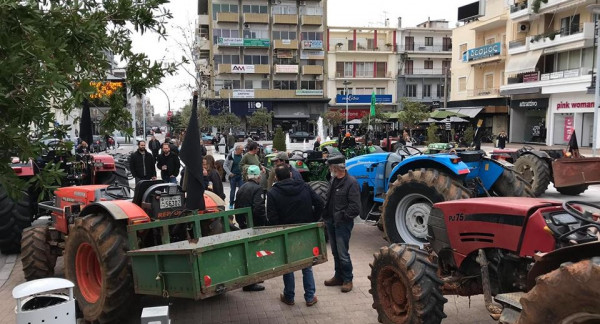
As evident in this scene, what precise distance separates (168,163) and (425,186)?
276 inches

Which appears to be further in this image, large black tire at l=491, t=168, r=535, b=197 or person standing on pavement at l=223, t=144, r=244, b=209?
person standing on pavement at l=223, t=144, r=244, b=209

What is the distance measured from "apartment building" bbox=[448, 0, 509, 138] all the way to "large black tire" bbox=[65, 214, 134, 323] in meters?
37.0

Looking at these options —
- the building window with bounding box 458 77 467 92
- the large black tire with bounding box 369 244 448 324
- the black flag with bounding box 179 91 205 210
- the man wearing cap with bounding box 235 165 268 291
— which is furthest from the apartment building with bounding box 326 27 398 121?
the large black tire with bounding box 369 244 448 324

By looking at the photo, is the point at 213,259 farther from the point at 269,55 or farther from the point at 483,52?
the point at 269,55

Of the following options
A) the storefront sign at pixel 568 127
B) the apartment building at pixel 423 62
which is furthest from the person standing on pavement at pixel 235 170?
the apartment building at pixel 423 62

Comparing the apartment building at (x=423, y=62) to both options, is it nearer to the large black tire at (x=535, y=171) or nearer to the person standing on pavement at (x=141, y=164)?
the large black tire at (x=535, y=171)

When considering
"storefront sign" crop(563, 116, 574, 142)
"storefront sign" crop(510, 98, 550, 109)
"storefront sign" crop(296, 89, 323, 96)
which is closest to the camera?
"storefront sign" crop(563, 116, 574, 142)

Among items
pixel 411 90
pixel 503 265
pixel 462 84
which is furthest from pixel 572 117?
pixel 503 265

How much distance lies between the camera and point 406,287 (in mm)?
4285

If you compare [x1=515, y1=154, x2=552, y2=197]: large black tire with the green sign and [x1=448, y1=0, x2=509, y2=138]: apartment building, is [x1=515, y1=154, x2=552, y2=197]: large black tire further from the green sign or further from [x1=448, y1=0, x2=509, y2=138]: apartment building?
the green sign

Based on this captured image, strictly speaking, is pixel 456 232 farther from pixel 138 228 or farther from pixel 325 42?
pixel 325 42

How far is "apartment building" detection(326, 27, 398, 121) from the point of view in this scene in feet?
182

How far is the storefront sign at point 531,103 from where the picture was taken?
3332cm

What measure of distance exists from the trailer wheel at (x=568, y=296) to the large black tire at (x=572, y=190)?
10.9 m
